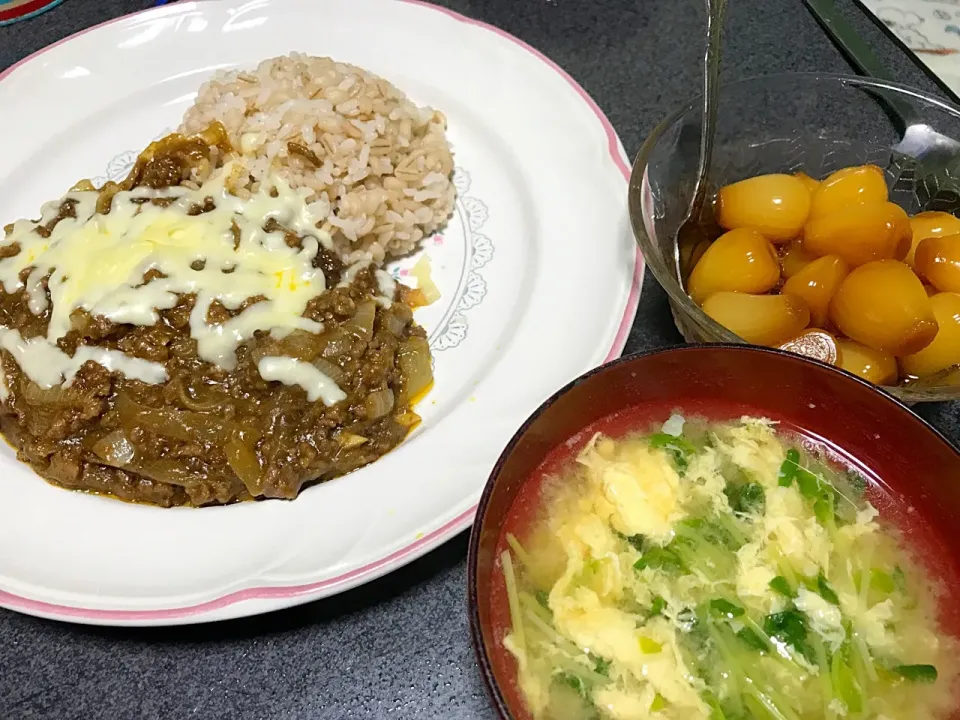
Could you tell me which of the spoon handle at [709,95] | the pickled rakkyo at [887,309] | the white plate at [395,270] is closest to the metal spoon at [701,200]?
the spoon handle at [709,95]

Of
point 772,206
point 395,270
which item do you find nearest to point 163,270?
point 395,270

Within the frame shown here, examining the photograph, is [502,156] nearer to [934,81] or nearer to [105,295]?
[105,295]

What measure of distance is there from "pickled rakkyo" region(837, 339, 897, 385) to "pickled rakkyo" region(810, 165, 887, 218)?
30 cm

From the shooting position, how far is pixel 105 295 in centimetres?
183

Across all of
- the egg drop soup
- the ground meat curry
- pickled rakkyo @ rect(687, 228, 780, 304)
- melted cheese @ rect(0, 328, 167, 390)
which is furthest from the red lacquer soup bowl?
melted cheese @ rect(0, 328, 167, 390)

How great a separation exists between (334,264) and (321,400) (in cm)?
42

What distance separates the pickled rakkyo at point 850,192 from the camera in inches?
62.5

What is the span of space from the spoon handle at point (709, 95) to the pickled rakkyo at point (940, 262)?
488mm

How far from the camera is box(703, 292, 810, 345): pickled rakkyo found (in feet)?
4.92

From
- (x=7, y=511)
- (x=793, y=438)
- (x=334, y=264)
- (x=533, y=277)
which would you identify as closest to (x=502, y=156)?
(x=533, y=277)

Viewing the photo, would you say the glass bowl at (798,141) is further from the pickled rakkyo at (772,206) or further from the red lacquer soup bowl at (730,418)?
the red lacquer soup bowl at (730,418)

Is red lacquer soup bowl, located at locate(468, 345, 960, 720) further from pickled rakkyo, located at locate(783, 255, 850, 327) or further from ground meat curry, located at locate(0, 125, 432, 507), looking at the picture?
ground meat curry, located at locate(0, 125, 432, 507)

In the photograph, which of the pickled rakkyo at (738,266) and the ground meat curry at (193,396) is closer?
the pickled rakkyo at (738,266)

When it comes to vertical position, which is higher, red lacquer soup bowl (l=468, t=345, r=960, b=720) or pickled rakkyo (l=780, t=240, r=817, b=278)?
red lacquer soup bowl (l=468, t=345, r=960, b=720)
